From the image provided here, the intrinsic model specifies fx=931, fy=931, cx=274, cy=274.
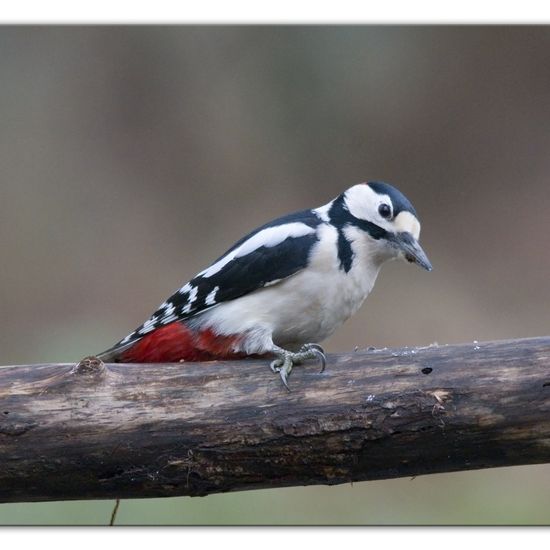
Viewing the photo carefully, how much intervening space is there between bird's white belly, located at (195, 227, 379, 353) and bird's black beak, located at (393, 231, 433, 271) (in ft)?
0.41

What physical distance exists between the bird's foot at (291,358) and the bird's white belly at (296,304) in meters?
0.11

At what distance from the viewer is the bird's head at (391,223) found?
2611 mm

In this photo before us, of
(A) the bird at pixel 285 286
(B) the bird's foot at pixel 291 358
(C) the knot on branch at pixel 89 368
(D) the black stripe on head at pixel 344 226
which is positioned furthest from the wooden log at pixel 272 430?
(D) the black stripe on head at pixel 344 226

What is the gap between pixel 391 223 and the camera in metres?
2.63

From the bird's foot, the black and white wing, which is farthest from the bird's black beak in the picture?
the bird's foot

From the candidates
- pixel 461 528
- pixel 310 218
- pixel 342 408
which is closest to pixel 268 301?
pixel 310 218

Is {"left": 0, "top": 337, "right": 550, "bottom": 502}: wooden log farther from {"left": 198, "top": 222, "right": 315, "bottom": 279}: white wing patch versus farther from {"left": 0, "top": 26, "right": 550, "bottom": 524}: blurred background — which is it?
{"left": 0, "top": 26, "right": 550, "bottom": 524}: blurred background

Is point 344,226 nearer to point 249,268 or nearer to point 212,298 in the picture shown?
point 249,268

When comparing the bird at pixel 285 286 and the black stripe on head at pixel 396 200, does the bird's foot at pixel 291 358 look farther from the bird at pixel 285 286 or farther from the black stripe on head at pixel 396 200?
the black stripe on head at pixel 396 200

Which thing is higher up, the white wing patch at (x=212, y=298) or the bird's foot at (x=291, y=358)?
the white wing patch at (x=212, y=298)

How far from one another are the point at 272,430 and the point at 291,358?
28cm

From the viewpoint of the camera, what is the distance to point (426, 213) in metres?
3.83

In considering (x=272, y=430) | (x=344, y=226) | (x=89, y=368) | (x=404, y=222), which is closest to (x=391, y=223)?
(x=404, y=222)
